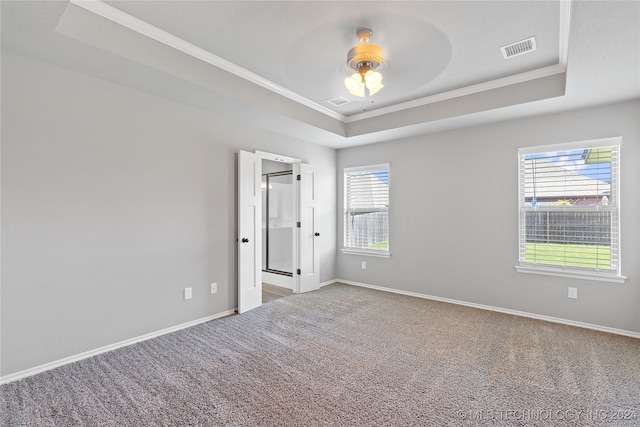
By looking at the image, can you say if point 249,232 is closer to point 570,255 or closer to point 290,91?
point 290,91

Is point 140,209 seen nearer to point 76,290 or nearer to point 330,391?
point 76,290

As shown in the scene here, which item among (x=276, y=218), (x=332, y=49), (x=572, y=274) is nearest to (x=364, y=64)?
(x=332, y=49)

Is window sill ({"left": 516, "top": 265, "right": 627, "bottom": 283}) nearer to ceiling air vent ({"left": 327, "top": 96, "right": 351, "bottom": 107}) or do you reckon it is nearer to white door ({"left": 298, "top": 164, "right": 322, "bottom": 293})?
white door ({"left": 298, "top": 164, "right": 322, "bottom": 293})

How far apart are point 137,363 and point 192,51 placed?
9.12ft

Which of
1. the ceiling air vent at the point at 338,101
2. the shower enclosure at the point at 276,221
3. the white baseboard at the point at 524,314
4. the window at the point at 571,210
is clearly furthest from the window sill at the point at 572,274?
the shower enclosure at the point at 276,221

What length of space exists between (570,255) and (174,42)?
15.4 feet

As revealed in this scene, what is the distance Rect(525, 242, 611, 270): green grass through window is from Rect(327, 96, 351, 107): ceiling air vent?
9.68 feet

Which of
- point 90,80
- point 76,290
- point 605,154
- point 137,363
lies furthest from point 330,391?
point 605,154

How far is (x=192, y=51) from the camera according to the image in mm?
2795

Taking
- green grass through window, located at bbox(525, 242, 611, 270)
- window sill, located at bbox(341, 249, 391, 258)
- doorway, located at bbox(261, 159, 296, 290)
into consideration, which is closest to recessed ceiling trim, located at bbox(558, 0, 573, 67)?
green grass through window, located at bbox(525, 242, 611, 270)

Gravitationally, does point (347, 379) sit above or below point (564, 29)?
below

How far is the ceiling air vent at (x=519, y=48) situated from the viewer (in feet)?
8.73

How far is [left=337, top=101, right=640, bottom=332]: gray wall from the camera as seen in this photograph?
327cm

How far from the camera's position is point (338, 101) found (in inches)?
160
